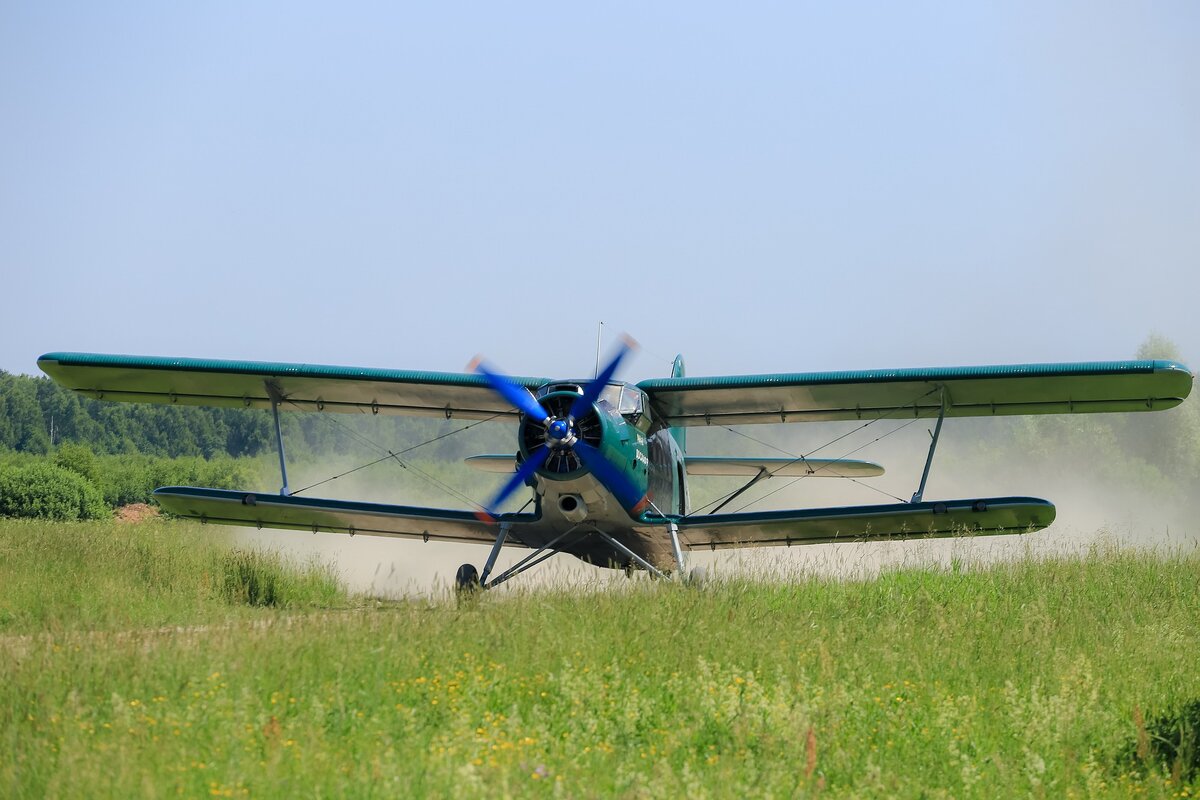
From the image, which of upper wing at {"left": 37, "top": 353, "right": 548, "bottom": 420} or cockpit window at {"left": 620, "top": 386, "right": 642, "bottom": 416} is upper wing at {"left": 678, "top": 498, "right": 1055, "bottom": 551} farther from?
upper wing at {"left": 37, "top": 353, "right": 548, "bottom": 420}

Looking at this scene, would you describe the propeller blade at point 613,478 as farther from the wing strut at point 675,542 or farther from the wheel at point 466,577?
the wheel at point 466,577

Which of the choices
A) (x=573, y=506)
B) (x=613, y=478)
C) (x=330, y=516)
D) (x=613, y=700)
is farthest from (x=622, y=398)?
(x=613, y=700)

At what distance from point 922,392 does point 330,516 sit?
7.83 m

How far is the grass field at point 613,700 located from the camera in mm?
5996

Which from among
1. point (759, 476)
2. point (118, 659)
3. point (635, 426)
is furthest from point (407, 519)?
point (118, 659)

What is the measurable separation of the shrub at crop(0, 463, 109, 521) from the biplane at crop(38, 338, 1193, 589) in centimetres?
2102

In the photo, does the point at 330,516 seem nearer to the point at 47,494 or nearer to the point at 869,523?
the point at 869,523

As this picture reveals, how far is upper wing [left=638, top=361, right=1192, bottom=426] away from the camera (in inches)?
535

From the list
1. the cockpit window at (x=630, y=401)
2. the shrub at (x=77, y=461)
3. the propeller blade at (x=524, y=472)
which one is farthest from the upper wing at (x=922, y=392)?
the shrub at (x=77, y=461)

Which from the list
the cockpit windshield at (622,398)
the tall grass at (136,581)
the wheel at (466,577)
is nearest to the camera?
the tall grass at (136,581)

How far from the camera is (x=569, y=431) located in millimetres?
13336

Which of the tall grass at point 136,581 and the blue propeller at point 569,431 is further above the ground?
the blue propeller at point 569,431

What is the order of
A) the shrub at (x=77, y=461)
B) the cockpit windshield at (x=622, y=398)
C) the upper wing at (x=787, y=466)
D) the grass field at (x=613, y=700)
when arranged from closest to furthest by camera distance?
the grass field at (x=613, y=700)
the cockpit windshield at (x=622, y=398)
the upper wing at (x=787, y=466)
the shrub at (x=77, y=461)

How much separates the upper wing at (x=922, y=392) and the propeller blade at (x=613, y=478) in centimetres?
161
